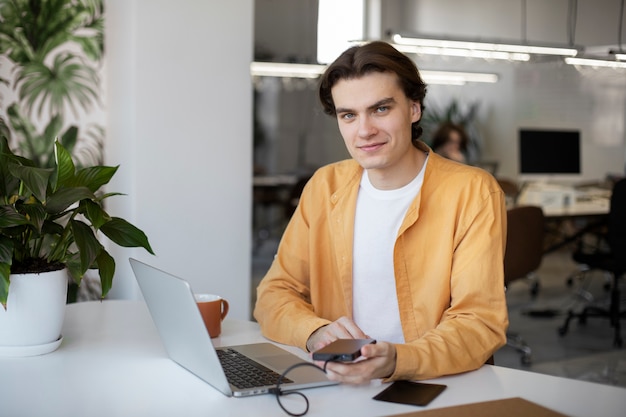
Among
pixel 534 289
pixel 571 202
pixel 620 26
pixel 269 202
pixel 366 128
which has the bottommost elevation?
pixel 534 289

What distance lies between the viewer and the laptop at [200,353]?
153cm

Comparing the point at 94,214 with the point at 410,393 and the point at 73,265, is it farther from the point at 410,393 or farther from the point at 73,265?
the point at 410,393

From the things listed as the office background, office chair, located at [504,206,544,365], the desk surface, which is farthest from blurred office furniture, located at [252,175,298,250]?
the office background

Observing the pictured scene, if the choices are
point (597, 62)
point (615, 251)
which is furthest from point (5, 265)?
point (597, 62)

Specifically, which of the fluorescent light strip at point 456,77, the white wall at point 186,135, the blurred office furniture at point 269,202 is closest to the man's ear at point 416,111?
the white wall at point 186,135

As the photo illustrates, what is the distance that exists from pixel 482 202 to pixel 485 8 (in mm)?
8660

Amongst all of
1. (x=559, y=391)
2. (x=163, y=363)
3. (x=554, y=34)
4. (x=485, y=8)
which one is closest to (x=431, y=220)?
(x=559, y=391)

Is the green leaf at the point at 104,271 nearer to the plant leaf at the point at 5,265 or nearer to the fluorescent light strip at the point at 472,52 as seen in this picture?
the plant leaf at the point at 5,265

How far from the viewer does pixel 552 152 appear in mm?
6887

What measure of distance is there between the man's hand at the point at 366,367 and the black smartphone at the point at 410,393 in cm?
4

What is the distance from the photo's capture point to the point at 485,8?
397 inches

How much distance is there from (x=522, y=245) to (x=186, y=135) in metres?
2.66

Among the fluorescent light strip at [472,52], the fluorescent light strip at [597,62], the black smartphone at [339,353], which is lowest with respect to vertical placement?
the black smartphone at [339,353]

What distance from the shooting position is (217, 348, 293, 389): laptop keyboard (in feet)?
5.23
